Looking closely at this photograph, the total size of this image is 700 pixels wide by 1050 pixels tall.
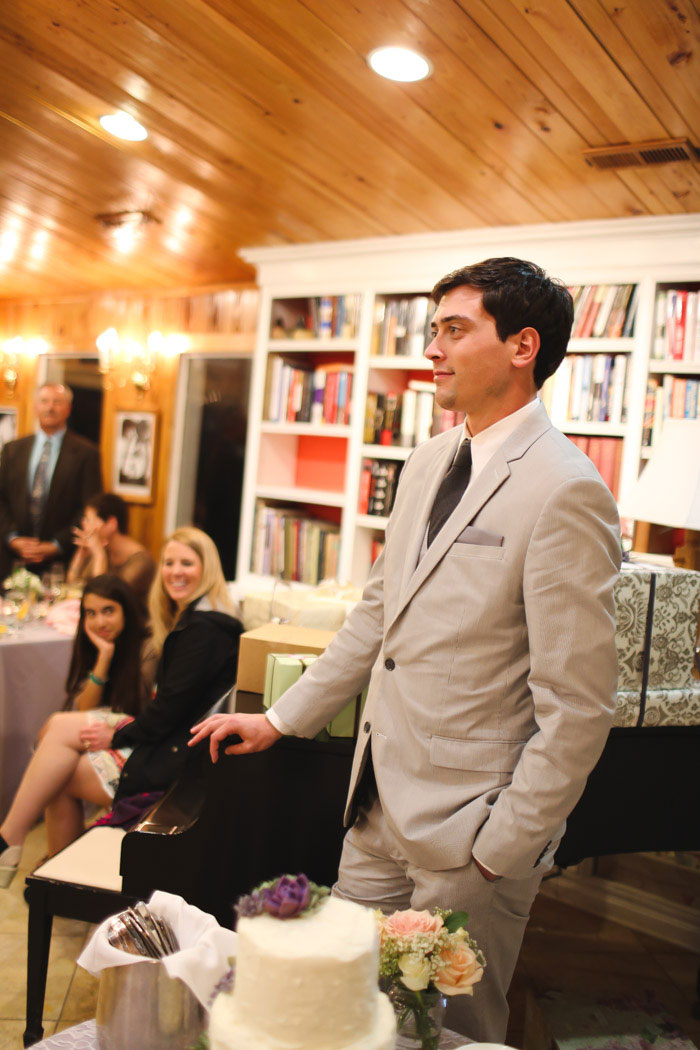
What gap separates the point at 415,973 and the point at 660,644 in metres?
1.26

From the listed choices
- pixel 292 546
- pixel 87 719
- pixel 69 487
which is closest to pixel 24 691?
pixel 87 719

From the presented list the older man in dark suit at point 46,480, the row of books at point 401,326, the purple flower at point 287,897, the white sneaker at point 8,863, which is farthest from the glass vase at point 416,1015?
the older man in dark suit at point 46,480

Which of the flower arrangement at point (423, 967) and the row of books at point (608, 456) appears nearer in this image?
the flower arrangement at point (423, 967)

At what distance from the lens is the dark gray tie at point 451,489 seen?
147cm

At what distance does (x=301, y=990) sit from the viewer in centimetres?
78

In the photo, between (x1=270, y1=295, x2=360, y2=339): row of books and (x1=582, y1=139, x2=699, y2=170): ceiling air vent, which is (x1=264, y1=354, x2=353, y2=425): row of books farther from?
(x1=582, y1=139, x2=699, y2=170): ceiling air vent

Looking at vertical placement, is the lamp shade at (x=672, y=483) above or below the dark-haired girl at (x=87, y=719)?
above

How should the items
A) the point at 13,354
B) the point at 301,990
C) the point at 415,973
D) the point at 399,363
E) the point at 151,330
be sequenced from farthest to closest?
the point at 13,354
the point at 151,330
the point at 399,363
the point at 415,973
the point at 301,990

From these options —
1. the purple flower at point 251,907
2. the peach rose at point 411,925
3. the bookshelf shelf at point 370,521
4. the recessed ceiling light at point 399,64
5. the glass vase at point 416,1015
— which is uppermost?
the recessed ceiling light at point 399,64

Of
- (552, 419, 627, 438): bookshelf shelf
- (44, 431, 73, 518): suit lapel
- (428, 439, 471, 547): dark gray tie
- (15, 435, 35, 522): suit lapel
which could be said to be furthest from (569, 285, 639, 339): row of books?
(15, 435, 35, 522): suit lapel

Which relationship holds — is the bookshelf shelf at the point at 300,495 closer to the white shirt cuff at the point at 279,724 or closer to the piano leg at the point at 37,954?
the piano leg at the point at 37,954

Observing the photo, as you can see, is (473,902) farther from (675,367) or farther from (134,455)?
(134,455)

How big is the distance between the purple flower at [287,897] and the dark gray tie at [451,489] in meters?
0.72

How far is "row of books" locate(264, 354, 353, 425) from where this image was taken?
14.0 ft
